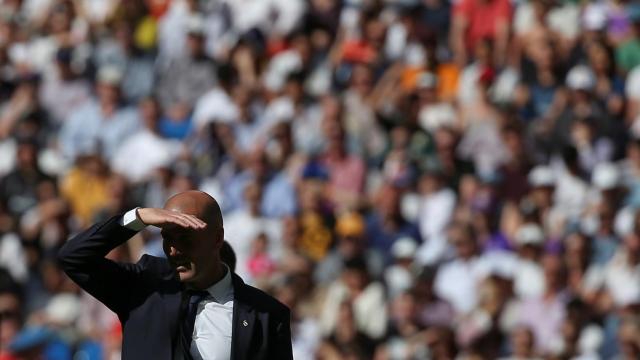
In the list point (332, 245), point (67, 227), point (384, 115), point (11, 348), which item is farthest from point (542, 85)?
point (11, 348)

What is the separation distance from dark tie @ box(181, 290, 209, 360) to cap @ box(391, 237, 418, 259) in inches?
276

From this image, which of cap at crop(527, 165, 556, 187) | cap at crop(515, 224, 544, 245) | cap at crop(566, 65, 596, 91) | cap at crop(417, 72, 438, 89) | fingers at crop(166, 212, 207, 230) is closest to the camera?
fingers at crop(166, 212, 207, 230)

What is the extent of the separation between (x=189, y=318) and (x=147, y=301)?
0.17m

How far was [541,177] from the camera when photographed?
1409cm

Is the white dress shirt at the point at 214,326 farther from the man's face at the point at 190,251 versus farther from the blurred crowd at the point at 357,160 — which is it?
the blurred crowd at the point at 357,160

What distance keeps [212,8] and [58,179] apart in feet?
9.18

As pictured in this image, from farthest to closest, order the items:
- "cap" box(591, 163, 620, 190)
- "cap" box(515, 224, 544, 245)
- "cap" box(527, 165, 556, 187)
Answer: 1. "cap" box(527, 165, 556, 187)
2. "cap" box(591, 163, 620, 190)
3. "cap" box(515, 224, 544, 245)

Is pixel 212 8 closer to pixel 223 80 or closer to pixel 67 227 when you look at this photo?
pixel 223 80

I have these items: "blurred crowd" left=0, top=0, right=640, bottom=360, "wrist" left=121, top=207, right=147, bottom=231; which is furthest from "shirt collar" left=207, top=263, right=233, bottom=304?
"blurred crowd" left=0, top=0, right=640, bottom=360

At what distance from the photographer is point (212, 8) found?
1836 centimetres

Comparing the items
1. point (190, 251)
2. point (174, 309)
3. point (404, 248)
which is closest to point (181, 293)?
point (174, 309)

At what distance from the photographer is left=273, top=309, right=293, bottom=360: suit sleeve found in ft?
22.6

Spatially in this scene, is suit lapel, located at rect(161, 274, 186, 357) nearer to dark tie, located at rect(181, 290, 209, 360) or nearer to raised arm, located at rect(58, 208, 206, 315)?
dark tie, located at rect(181, 290, 209, 360)

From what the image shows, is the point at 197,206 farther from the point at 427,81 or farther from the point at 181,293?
the point at 427,81
